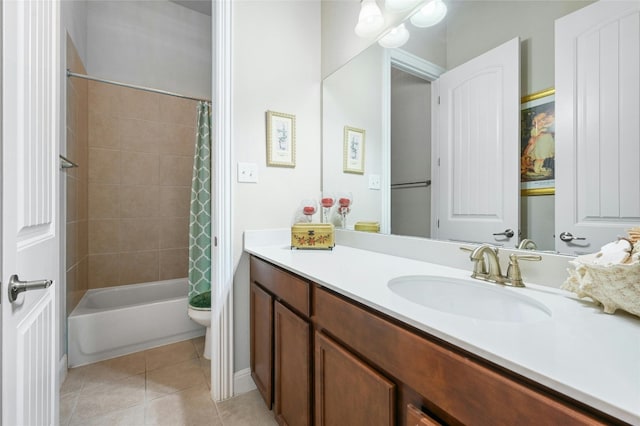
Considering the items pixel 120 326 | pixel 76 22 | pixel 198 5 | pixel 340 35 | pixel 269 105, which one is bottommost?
pixel 120 326

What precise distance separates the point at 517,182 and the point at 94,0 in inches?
133

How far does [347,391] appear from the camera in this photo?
31.5 inches

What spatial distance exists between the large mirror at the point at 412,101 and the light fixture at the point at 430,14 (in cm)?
3

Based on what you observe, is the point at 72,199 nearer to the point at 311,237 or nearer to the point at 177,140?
the point at 177,140

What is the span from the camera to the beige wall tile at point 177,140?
268 centimetres

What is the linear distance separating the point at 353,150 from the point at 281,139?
45 cm

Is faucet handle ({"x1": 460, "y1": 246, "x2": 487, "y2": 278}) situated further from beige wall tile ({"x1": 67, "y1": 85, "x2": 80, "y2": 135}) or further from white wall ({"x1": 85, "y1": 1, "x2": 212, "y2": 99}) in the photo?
white wall ({"x1": 85, "y1": 1, "x2": 212, "y2": 99})

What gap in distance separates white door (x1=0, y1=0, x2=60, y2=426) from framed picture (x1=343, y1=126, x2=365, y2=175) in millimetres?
1338

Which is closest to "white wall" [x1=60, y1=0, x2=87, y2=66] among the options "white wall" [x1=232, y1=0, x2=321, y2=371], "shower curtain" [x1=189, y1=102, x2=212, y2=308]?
"shower curtain" [x1=189, y1=102, x2=212, y2=308]

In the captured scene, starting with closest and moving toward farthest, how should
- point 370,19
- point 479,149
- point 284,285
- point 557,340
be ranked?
point 557,340, point 479,149, point 284,285, point 370,19

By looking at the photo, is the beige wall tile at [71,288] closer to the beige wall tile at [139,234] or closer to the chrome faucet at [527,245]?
the beige wall tile at [139,234]

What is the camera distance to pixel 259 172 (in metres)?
1.65

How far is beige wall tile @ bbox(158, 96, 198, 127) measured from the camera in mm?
2671

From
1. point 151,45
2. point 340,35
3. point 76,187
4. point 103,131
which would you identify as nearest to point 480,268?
point 340,35
